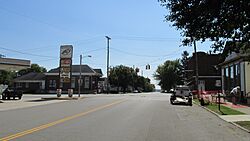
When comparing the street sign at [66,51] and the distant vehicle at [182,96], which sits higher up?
the street sign at [66,51]

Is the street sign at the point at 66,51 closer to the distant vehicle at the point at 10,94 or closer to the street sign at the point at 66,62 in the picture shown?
the street sign at the point at 66,62

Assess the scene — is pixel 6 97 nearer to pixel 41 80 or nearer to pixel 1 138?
pixel 1 138

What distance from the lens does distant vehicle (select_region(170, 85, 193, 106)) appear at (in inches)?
1322

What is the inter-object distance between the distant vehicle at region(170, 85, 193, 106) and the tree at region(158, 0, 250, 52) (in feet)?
71.4

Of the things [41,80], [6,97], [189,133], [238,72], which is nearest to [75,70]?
[41,80]

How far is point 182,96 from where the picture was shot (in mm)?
34062

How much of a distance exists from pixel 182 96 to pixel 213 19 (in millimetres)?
23607

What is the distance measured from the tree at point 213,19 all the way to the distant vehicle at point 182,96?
2176cm

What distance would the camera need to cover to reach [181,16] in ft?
37.3

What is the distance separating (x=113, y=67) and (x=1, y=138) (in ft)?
317

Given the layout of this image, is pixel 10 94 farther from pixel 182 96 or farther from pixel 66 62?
pixel 182 96

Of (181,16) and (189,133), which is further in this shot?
(189,133)

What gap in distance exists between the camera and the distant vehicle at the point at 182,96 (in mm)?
33575

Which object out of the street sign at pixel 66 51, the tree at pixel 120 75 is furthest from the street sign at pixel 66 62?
the tree at pixel 120 75
